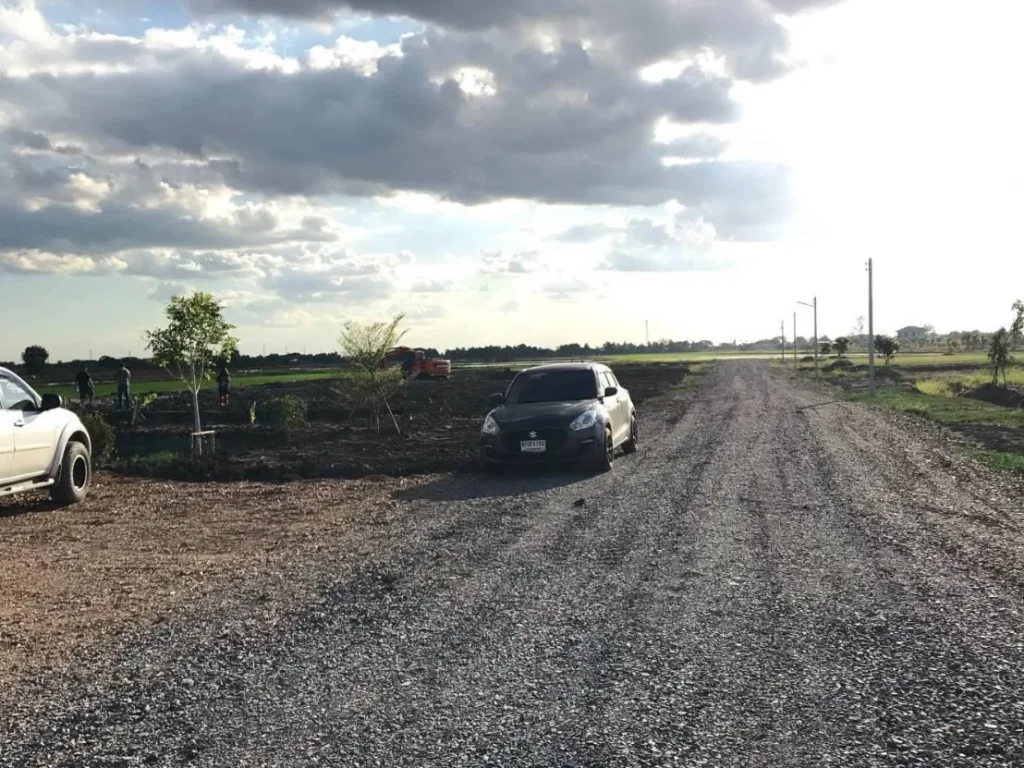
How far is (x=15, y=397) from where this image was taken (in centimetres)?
1115

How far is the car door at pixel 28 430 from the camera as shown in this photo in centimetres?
1070

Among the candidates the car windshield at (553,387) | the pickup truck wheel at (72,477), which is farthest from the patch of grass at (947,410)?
the pickup truck wheel at (72,477)

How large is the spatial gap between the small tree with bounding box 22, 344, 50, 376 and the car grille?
64914 mm

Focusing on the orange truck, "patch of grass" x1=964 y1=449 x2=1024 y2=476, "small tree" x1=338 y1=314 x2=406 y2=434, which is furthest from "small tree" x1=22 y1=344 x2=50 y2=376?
"patch of grass" x1=964 y1=449 x2=1024 y2=476

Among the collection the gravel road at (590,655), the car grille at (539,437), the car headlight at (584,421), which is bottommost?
the gravel road at (590,655)

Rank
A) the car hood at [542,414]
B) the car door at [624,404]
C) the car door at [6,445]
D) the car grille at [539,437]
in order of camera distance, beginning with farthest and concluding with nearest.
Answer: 1. the car door at [624,404]
2. the car hood at [542,414]
3. the car grille at [539,437]
4. the car door at [6,445]

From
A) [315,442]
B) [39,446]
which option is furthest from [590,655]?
[315,442]

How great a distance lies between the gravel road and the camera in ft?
13.9

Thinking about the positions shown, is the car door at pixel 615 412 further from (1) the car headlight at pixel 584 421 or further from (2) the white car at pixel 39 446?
(2) the white car at pixel 39 446

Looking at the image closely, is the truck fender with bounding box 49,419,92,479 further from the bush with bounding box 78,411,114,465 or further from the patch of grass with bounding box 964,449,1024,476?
the patch of grass with bounding box 964,449,1024,476

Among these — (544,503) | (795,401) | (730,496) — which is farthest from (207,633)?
(795,401)

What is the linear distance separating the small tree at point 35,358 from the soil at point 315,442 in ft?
125

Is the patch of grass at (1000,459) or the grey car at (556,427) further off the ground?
the grey car at (556,427)

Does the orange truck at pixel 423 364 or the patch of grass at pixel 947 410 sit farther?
the orange truck at pixel 423 364
